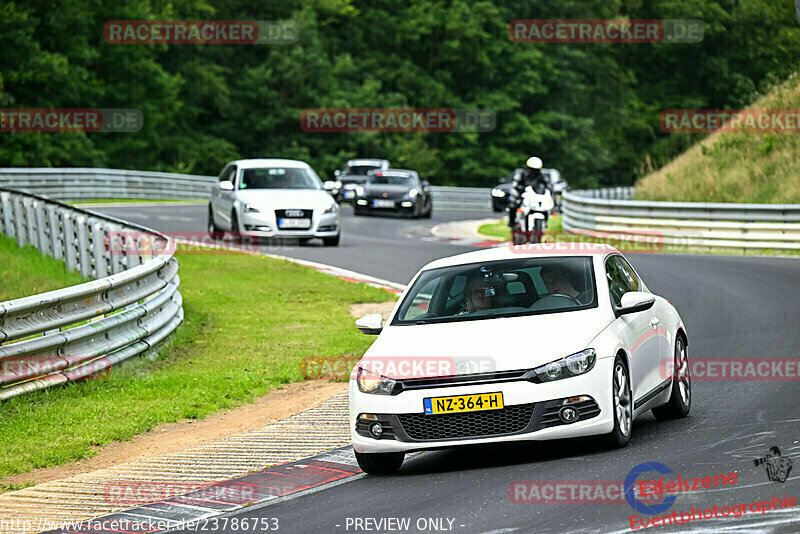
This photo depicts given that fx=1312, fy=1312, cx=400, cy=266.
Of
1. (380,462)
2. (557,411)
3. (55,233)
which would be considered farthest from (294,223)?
(557,411)

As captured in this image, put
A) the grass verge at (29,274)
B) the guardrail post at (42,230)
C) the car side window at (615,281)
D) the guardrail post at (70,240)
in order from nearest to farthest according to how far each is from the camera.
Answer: the car side window at (615,281) → the grass verge at (29,274) → the guardrail post at (70,240) → the guardrail post at (42,230)

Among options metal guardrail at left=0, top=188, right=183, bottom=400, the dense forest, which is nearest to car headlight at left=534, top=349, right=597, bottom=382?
metal guardrail at left=0, top=188, right=183, bottom=400

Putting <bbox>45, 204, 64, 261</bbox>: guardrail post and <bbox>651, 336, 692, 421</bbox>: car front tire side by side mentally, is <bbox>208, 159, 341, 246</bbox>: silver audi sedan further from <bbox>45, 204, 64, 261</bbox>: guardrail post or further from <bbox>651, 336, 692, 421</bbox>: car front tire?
<bbox>651, 336, 692, 421</bbox>: car front tire

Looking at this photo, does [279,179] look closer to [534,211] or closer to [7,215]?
[7,215]

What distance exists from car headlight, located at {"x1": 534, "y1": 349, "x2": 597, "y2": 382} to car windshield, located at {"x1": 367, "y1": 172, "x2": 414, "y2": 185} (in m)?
33.0

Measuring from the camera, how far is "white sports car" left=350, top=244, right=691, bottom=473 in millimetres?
7855

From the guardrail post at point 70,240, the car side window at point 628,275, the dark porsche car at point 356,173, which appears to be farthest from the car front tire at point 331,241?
the dark porsche car at point 356,173

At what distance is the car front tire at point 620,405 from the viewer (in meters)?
8.09

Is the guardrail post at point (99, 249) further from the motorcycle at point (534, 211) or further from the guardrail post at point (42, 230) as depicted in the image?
the motorcycle at point (534, 211)

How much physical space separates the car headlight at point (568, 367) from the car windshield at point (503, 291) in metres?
0.76

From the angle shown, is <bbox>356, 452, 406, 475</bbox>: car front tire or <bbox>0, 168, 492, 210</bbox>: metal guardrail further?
<bbox>0, 168, 492, 210</bbox>: metal guardrail

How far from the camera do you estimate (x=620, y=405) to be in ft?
26.9

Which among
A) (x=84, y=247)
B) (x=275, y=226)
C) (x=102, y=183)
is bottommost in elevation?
(x=102, y=183)

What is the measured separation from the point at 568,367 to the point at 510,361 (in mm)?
356
